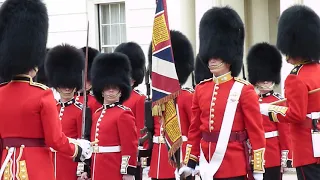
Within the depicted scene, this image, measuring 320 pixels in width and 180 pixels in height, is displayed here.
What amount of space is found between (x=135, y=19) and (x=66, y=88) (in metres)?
5.98

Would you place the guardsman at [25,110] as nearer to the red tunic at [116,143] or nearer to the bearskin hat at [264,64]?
the red tunic at [116,143]

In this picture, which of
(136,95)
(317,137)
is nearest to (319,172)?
(317,137)

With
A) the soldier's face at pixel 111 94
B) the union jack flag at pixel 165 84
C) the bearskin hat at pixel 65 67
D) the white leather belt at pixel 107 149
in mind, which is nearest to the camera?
the union jack flag at pixel 165 84

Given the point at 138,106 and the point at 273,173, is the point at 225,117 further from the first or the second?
the point at 138,106

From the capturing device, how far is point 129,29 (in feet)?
40.5

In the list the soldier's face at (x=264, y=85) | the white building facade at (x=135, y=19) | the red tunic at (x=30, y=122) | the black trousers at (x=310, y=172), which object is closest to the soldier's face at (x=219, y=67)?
the black trousers at (x=310, y=172)

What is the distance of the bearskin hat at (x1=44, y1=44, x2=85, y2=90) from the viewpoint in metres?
6.39

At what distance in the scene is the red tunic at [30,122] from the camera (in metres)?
4.21

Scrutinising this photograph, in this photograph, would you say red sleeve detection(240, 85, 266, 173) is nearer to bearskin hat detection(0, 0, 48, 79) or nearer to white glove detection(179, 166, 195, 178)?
white glove detection(179, 166, 195, 178)

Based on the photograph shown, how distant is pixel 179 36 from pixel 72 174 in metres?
1.70

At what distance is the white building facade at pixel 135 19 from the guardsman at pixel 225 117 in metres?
5.29

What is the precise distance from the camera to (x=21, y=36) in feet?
14.0

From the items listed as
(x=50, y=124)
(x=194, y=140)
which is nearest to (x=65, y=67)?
(x=194, y=140)

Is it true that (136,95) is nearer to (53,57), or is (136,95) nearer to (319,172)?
(53,57)
